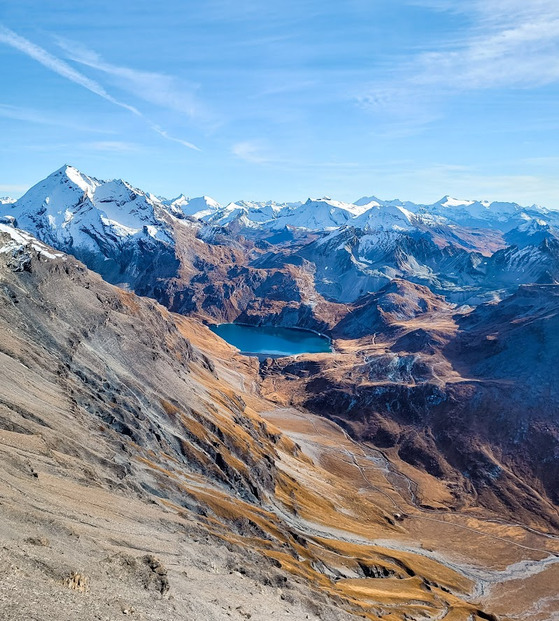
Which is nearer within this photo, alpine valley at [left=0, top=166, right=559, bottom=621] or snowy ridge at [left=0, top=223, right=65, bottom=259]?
alpine valley at [left=0, top=166, right=559, bottom=621]

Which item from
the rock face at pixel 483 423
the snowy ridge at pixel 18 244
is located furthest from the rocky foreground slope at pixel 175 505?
the rock face at pixel 483 423

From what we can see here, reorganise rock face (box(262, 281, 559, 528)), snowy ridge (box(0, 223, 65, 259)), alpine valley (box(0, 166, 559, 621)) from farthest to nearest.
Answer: rock face (box(262, 281, 559, 528))
snowy ridge (box(0, 223, 65, 259))
alpine valley (box(0, 166, 559, 621))

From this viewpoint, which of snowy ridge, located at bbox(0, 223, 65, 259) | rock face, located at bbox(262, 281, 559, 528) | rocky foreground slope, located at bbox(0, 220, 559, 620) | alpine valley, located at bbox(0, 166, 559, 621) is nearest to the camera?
rocky foreground slope, located at bbox(0, 220, 559, 620)

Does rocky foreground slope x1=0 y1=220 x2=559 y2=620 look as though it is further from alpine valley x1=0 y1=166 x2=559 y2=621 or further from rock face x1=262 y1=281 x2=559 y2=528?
rock face x1=262 y1=281 x2=559 y2=528

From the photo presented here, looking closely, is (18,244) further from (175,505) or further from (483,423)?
(483,423)

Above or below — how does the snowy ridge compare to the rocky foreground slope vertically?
above

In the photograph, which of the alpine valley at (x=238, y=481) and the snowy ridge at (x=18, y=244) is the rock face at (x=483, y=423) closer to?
the alpine valley at (x=238, y=481)

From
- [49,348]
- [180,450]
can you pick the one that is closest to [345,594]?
[180,450]

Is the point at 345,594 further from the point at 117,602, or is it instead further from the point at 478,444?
the point at 478,444

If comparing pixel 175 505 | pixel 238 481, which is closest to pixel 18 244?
pixel 238 481

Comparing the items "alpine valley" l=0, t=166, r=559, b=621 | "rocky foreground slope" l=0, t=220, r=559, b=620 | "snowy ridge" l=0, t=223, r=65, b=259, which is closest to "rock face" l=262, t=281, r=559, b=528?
"alpine valley" l=0, t=166, r=559, b=621
